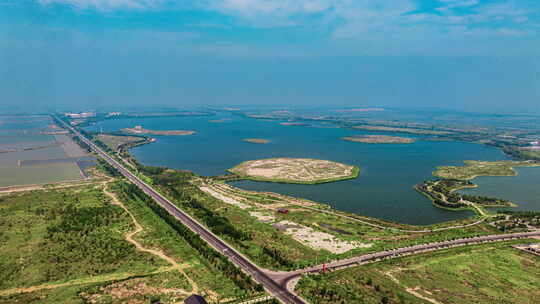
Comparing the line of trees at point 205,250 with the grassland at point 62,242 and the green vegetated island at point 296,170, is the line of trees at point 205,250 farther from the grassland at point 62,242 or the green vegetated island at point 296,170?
the green vegetated island at point 296,170

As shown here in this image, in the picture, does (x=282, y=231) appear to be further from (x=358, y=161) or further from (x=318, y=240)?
(x=358, y=161)

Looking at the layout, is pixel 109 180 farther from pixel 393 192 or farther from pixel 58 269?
pixel 393 192

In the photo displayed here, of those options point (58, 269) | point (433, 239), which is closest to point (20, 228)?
point (58, 269)

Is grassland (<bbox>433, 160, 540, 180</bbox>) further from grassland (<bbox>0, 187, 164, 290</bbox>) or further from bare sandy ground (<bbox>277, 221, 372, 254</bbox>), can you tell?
grassland (<bbox>0, 187, 164, 290</bbox>)

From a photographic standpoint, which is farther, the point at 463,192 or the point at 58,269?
the point at 463,192

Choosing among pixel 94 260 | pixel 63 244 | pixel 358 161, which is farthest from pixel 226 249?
pixel 358 161

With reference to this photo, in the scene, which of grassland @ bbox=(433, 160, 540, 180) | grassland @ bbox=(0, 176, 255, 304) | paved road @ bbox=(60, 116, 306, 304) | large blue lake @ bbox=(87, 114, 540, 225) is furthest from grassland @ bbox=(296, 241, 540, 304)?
grassland @ bbox=(433, 160, 540, 180)

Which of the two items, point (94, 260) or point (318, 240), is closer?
point (94, 260)

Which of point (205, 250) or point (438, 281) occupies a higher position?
point (205, 250)
